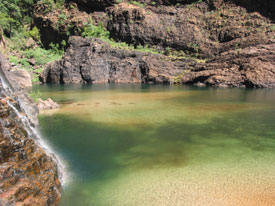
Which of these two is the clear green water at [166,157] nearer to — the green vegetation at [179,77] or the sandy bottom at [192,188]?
the sandy bottom at [192,188]

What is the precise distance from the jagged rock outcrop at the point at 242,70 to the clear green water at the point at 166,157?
62.6 ft

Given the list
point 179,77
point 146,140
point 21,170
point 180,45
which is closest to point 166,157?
point 146,140

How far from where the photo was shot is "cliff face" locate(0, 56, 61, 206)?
13.4 ft

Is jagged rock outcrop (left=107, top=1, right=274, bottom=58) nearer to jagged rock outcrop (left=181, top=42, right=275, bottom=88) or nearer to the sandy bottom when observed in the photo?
jagged rock outcrop (left=181, top=42, right=275, bottom=88)

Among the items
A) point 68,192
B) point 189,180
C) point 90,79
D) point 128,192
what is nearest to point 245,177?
point 189,180

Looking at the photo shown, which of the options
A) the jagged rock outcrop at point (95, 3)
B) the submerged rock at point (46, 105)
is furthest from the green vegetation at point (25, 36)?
the submerged rock at point (46, 105)

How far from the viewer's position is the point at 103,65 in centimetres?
4234

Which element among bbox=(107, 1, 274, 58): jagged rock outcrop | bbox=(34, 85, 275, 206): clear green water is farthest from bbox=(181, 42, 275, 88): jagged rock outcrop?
bbox=(34, 85, 275, 206): clear green water

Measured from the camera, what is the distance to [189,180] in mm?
6215

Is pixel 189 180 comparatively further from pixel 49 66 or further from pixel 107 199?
pixel 49 66

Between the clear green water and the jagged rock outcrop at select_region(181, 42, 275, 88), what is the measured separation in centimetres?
1908

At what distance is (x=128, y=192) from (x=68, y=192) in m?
1.35

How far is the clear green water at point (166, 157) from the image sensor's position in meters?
5.52

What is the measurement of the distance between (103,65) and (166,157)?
119 ft
